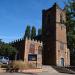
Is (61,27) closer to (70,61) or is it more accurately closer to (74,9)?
(70,61)

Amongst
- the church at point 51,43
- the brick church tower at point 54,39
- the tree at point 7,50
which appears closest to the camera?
the tree at point 7,50

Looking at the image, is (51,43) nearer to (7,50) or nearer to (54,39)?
(54,39)

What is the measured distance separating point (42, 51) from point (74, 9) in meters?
22.4

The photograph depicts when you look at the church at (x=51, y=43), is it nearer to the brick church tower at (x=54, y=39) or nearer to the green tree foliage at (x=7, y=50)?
the brick church tower at (x=54, y=39)

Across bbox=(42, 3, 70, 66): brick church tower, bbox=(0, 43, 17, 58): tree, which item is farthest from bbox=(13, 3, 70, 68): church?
bbox=(0, 43, 17, 58): tree

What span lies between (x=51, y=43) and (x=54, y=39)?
143 centimetres

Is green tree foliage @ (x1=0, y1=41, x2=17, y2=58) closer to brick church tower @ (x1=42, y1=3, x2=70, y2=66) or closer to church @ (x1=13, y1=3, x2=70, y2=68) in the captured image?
church @ (x1=13, y1=3, x2=70, y2=68)

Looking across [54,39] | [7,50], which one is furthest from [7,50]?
[54,39]

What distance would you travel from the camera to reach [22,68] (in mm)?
33594

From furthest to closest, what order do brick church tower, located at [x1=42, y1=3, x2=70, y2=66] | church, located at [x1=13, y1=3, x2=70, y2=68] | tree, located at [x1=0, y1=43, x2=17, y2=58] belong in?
brick church tower, located at [x1=42, y1=3, x2=70, y2=66]
church, located at [x1=13, y1=3, x2=70, y2=68]
tree, located at [x1=0, y1=43, x2=17, y2=58]

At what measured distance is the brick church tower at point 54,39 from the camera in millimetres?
53562

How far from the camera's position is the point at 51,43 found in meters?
54.7

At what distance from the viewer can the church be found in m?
50.3

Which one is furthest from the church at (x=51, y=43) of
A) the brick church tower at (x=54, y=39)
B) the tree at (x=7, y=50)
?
the tree at (x=7, y=50)
